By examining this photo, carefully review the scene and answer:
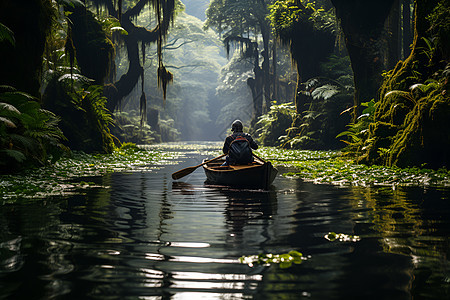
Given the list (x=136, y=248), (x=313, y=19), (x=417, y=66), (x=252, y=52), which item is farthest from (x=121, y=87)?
(x=136, y=248)

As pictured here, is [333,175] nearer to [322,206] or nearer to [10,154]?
[322,206]

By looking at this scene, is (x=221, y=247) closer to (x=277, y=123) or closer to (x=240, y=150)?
(x=240, y=150)

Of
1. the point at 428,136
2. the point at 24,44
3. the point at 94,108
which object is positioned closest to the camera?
the point at 428,136

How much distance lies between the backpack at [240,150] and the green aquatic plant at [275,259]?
7368 mm

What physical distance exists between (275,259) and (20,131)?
966cm

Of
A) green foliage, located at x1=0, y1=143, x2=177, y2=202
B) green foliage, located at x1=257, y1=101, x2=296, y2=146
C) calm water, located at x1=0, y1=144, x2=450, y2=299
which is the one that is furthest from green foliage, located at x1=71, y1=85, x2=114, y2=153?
green foliage, located at x1=257, y1=101, x2=296, y2=146

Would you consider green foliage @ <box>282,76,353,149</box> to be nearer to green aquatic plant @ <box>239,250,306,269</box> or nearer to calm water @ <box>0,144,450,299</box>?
calm water @ <box>0,144,450,299</box>

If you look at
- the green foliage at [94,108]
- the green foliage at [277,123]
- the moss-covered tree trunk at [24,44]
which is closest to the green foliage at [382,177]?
the moss-covered tree trunk at [24,44]

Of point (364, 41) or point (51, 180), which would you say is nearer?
point (51, 180)

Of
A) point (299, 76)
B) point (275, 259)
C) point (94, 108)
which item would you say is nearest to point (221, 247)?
point (275, 259)

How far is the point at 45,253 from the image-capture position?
443 cm

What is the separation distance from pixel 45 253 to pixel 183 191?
6002 millimetres

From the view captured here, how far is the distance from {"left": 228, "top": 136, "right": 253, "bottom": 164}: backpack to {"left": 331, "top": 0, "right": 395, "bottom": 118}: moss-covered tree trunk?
8715 mm

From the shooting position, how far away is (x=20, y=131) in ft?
39.3
